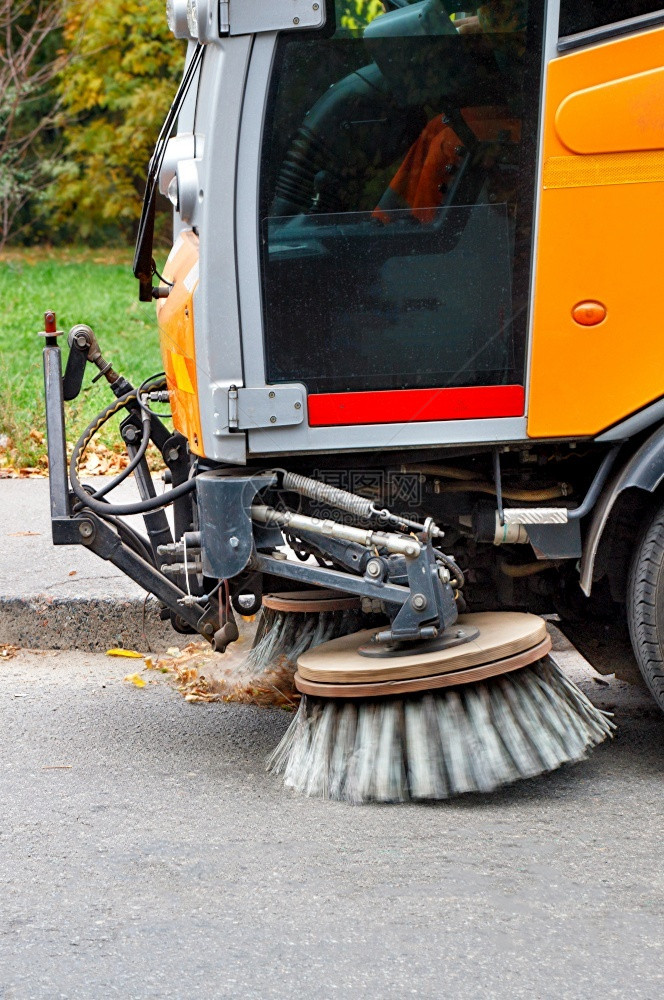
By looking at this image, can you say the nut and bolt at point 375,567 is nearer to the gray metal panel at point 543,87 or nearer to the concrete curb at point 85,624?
the gray metal panel at point 543,87

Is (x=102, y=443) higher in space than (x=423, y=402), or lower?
lower

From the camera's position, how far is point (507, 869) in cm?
278

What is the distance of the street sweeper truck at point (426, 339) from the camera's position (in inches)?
116

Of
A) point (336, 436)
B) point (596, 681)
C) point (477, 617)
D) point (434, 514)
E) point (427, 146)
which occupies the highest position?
point (427, 146)

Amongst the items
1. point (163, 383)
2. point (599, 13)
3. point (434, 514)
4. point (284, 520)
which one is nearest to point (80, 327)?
point (163, 383)

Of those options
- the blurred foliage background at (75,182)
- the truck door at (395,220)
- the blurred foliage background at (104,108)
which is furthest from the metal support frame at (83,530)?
the blurred foliage background at (104,108)

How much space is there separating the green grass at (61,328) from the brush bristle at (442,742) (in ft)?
5.80

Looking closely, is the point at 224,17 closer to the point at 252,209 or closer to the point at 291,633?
the point at 252,209

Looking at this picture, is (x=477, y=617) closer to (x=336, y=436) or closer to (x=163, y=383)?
(x=336, y=436)

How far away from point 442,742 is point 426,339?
3.38 ft

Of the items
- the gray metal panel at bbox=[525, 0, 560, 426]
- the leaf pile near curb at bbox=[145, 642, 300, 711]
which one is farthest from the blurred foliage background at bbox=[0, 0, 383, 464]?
the gray metal panel at bbox=[525, 0, 560, 426]

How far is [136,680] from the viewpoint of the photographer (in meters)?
4.28

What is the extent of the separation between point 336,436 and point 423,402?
239 millimetres

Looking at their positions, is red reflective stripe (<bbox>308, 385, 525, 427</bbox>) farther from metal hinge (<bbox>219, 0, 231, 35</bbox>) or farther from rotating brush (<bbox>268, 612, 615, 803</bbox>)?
metal hinge (<bbox>219, 0, 231, 35</bbox>)
